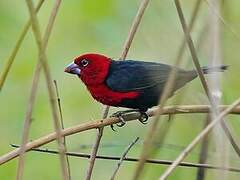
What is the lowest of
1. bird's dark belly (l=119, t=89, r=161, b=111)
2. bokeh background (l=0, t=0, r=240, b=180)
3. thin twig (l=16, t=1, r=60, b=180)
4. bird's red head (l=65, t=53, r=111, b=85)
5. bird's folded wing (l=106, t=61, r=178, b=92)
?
thin twig (l=16, t=1, r=60, b=180)

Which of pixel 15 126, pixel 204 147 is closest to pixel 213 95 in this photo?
pixel 204 147

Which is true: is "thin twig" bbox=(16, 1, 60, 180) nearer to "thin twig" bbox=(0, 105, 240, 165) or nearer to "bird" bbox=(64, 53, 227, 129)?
"thin twig" bbox=(0, 105, 240, 165)

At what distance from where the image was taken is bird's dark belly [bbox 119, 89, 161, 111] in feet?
10.4

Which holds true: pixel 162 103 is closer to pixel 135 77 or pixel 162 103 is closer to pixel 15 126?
pixel 135 77

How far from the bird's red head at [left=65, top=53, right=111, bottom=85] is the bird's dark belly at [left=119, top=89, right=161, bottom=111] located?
0.53ft

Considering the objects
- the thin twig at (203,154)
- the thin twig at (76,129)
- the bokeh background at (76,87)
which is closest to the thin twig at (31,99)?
the thin twig at (76,129)

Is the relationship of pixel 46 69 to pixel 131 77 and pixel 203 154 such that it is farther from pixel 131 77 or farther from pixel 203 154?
pixel 131 77

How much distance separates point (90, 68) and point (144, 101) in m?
0.29

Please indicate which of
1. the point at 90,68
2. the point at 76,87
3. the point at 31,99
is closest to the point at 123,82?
the point at 90,68

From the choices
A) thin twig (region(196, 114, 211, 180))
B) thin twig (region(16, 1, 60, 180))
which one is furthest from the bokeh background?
thin twig (region(16, 1, 60, 180))

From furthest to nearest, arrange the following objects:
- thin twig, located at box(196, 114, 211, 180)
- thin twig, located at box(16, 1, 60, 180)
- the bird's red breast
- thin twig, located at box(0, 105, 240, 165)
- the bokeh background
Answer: the bokeh background, the bird's red breast, thin twig, located at box(196, 114, 211, 180), thin twig, located at box(0, 105, 240, 165), thin twig, located at box(16, 1, 60, 180)

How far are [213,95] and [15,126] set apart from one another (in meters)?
2.63

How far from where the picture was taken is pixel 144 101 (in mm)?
3199

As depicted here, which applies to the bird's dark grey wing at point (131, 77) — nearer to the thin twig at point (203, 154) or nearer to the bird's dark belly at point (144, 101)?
the bird's dark belly at point (144, 101)
